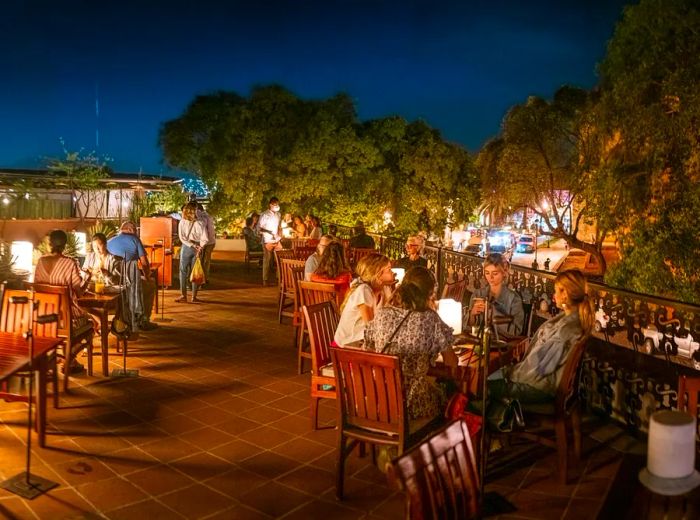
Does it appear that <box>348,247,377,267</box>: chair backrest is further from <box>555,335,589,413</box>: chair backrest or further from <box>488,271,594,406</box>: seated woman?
<box>555,335,589,413</box>: chair backrest

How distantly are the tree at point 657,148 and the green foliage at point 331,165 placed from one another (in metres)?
5.58

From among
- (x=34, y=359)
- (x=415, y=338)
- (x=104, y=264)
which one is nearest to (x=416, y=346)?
(x=415, y=338)

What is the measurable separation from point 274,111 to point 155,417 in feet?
39.0

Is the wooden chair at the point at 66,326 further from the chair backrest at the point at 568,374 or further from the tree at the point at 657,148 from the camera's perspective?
the tree at the point at 657,148

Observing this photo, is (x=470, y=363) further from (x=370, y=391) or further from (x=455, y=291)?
(x=455, y=291)

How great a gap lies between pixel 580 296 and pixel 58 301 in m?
4.09

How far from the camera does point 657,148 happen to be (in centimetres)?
1099

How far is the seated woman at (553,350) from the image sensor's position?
4320mm

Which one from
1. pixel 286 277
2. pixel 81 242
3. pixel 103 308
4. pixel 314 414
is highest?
pixel 81 242

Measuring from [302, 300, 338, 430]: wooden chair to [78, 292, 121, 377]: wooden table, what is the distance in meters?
2.39

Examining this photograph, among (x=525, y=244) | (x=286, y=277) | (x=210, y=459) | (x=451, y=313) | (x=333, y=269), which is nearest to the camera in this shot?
(x=210, y=459)

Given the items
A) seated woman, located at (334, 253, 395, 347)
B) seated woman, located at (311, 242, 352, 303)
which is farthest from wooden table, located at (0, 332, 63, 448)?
seated woman, located at (311, 242, 352, 303)

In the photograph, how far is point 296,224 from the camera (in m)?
14.4

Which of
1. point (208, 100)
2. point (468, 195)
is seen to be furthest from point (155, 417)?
point (208, 100)
